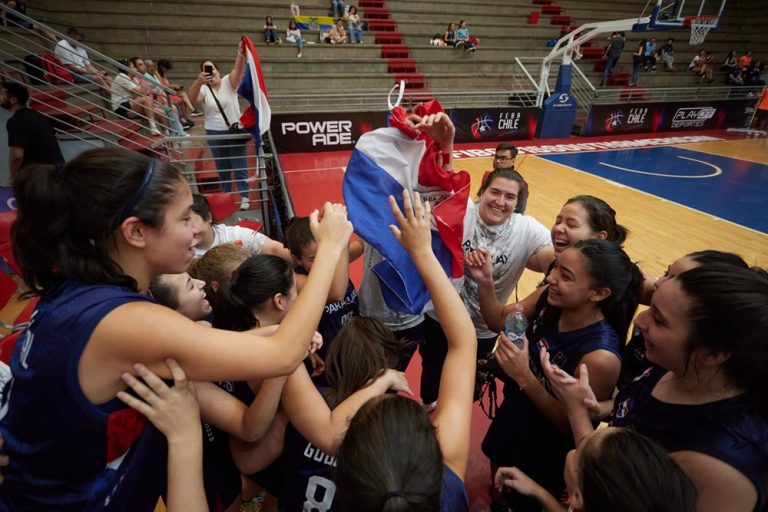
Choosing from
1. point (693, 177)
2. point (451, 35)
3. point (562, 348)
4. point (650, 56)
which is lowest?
point (693, 177)

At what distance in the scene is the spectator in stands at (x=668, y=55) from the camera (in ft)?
51.4

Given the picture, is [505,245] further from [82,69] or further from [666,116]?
[666,116]

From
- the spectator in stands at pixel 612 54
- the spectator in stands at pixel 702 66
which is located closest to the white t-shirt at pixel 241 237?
the spectator in stands at pixel 612 54

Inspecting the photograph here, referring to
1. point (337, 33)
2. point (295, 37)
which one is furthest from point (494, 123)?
point (295, 37)

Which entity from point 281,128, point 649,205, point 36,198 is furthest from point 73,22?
point 649,205

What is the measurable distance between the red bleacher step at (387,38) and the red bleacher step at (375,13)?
2.94ft

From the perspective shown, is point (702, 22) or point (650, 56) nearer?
point (702, 22)

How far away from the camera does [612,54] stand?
14.1m

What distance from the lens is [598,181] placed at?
8078mm

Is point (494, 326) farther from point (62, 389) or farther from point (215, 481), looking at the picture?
point (62, 389)

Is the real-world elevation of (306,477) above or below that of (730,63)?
below

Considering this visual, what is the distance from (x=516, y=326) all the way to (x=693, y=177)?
29.6 ft

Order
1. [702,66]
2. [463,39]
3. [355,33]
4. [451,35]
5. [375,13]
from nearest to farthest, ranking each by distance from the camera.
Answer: [355,33] < [463,39] < [451,35] < [375,13] < [702,66]

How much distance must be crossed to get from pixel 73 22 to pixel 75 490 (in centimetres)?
1306
